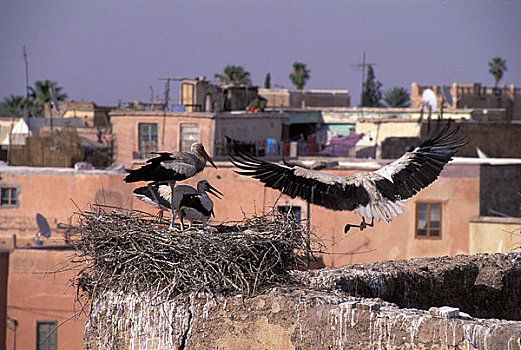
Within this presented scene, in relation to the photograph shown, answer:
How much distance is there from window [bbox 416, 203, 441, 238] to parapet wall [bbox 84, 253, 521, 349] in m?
11.4

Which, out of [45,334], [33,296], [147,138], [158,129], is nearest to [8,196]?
[33,296]

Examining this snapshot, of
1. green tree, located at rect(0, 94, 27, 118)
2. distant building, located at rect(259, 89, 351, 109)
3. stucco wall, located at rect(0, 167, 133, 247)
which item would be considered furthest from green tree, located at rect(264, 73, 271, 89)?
stucco wall, located at rect(0, 167, 133, 247)

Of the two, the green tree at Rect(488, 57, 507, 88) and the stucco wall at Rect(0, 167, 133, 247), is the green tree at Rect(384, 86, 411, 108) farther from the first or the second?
the stucco wall at Rect(0, 167, 133, 247)

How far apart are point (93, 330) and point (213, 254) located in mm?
1230

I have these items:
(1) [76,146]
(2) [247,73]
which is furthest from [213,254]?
(2) [247,73]

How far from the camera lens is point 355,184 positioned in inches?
323

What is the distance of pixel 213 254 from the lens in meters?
5.89

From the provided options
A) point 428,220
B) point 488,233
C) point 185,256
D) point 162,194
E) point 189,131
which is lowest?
point 488,233

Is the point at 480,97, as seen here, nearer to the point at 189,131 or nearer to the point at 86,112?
the point at 86,112

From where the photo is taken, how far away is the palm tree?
6744 centimetres

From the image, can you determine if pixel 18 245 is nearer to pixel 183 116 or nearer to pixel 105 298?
pixel 183 116

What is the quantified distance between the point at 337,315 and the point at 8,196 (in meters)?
18.9

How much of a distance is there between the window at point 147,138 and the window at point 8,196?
19.0 ft

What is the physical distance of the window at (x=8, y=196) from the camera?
22484 mm
